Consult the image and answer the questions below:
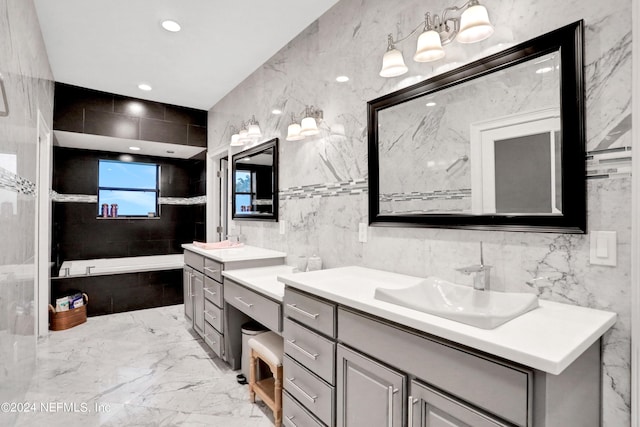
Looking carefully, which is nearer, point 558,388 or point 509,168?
point 558,388

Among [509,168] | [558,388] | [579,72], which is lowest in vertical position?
[558,388]

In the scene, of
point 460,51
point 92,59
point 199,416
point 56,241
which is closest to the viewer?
point 460,51

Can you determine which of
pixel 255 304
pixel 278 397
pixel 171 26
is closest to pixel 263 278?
pixel 255 304

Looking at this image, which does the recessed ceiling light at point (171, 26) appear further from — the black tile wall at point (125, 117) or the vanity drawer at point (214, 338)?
the vanity drawer at point (214, 338)

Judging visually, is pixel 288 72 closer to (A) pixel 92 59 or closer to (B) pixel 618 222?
(A) pixel 92 59

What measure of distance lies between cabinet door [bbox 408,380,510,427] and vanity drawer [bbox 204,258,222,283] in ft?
6.25

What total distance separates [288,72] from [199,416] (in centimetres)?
268

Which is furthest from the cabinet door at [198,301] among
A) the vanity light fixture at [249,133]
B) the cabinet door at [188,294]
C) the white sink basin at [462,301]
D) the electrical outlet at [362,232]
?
the white sink basin at [462,301]

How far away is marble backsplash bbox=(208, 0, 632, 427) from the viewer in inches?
43.6

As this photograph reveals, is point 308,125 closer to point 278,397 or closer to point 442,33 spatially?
point 442,33

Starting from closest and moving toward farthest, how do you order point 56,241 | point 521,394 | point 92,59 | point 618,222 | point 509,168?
point 521,394 → point 618,222 → point 509,168 → point 92,59 → point 56,241

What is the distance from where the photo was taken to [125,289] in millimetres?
4152

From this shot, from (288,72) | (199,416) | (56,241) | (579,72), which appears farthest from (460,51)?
(56,241)

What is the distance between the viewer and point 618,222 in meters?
1.11
